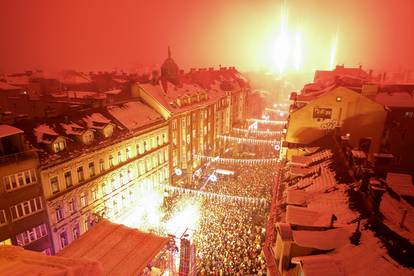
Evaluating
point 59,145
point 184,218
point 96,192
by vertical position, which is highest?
point 59,145

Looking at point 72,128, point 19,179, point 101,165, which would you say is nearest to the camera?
point 19,179

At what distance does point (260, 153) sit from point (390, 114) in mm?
27169

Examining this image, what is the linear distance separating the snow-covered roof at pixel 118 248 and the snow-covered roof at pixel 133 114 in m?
16.2

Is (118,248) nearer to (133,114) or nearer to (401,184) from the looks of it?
(401,184)

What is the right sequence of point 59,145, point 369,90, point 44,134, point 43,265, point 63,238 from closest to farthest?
point 43,265 → point 59,145 → point 44,134 → point 63,238 → point 369,90

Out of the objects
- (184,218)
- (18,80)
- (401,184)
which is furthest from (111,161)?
(18,80)

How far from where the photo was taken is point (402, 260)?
8672 mm

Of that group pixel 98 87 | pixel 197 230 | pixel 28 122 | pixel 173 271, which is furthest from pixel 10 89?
pixel 173 271

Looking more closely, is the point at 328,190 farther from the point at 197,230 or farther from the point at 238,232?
the point at 197,230

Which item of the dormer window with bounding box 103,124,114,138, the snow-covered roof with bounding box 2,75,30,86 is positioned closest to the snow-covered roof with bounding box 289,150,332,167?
the dormer window with bounding box 103,124,114,138

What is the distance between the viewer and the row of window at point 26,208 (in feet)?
64.9

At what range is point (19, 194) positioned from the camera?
1984 centimetres

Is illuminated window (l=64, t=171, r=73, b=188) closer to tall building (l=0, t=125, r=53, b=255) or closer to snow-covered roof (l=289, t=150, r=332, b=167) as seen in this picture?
tall building (l=0, t=125, r=53, b=255)

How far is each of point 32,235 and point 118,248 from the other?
1085 cm
